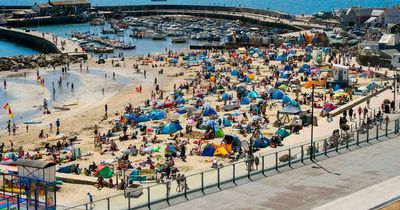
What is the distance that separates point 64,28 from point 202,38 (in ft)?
108

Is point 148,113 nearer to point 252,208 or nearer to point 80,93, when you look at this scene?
point 80,93

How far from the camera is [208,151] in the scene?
31.8m

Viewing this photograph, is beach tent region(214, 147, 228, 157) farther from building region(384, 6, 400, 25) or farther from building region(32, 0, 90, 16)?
building region(32, 0, 90, 16)

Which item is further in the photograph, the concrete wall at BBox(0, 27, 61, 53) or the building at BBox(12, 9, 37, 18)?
the building at BBox(12, 9, 37, 18)

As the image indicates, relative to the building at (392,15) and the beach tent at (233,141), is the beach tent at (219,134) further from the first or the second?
the building at (392,15)

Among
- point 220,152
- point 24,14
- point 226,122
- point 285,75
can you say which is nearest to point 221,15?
point 24,14

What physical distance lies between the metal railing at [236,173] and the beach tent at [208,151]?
6.18 meters

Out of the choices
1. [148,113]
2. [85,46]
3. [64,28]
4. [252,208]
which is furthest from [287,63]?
[64,28]

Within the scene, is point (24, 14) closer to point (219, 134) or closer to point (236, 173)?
point (219, 134)

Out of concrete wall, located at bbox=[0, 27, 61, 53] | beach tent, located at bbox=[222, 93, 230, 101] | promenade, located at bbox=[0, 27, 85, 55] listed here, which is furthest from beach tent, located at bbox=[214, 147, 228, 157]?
concrete wall, located at bbox=[0, 27, 61, 53]

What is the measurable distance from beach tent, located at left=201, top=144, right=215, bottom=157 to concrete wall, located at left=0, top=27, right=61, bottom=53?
52515 millimetres

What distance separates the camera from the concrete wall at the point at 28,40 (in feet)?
286

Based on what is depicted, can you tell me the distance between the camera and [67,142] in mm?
36250

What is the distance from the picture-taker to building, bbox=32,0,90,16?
126125 mm
